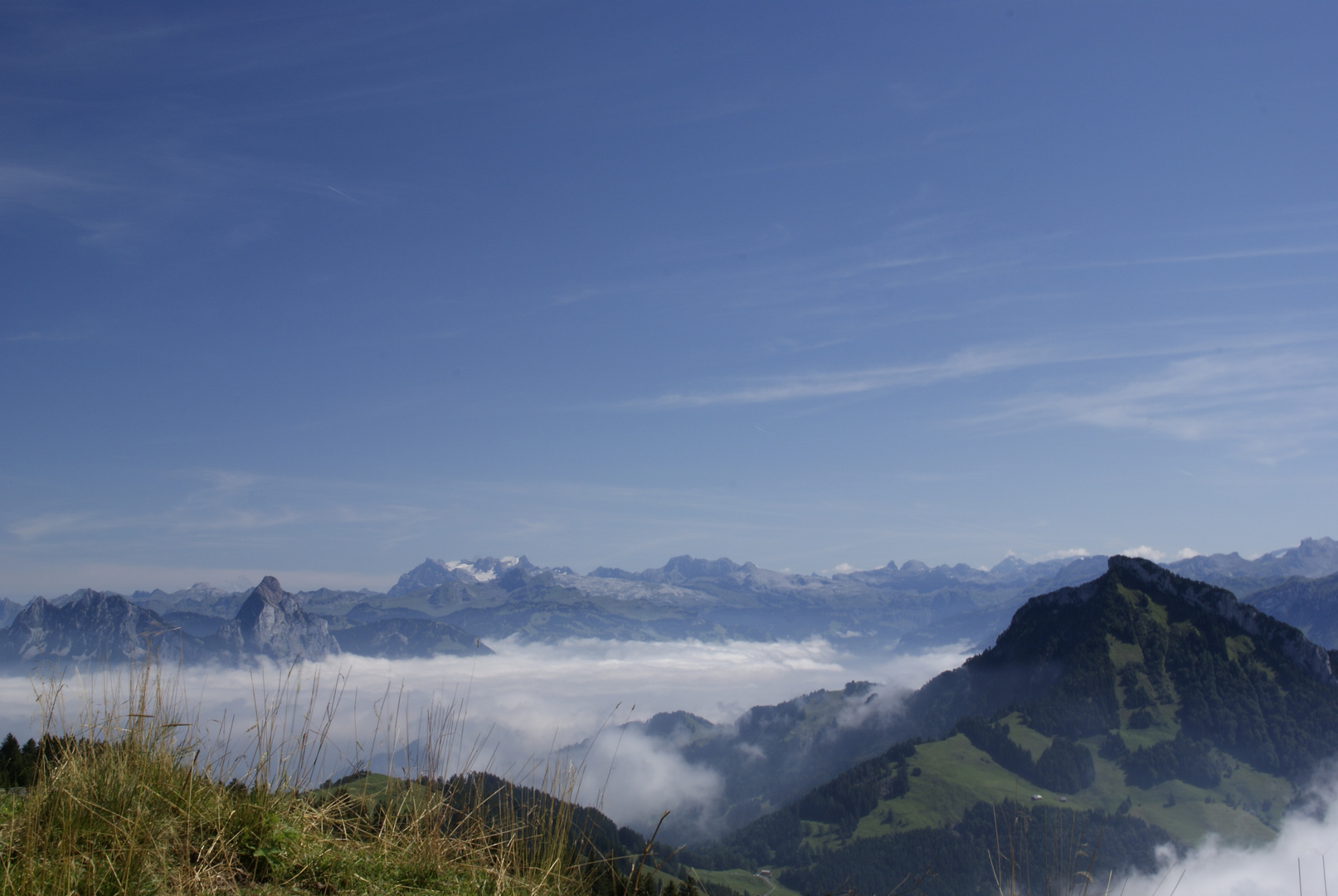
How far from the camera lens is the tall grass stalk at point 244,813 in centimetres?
632

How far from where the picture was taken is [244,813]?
7.33 meters

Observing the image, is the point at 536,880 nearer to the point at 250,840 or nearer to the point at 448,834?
the point at 448,834

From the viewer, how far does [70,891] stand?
5383 mm

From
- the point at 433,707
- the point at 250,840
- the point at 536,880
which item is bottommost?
the point at 536,880

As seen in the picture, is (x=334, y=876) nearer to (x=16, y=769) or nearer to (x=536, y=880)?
(x=536, y=880)

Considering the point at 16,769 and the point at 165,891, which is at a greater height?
the point at 165,891

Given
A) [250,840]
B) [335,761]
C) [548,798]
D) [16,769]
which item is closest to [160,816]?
[250,840]

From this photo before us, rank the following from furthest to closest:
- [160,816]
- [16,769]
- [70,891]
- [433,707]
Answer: [16,769]
[433,707]
[160,816]
[70,891]

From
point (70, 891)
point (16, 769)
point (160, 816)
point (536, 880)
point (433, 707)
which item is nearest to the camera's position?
point (70, 891)

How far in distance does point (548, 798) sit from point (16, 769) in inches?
729

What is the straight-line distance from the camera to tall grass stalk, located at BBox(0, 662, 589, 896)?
6320 mm

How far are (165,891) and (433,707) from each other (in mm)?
4034

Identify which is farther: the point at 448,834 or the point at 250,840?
the point at 448,834

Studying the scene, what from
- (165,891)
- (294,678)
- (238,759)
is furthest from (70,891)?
(294,678)
